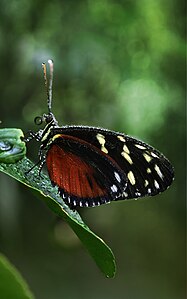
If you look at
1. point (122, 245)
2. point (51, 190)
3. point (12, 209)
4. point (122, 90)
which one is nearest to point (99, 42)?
point (122, 90)

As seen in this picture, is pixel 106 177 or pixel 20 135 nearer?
pixel 20 135

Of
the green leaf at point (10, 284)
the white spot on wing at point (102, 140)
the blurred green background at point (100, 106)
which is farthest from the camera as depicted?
the blurred green background at point (100, 106)

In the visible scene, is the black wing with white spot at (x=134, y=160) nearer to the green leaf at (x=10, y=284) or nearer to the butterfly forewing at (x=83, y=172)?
the butterfly forewing at (x=83, y=172)

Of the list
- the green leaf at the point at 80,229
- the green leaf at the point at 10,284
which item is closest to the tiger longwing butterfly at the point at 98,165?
the green leaf at the point at 80,229

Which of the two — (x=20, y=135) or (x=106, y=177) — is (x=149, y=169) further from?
(x=20, y=135)

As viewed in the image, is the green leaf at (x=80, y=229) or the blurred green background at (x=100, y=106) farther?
the blurred green background at (x=100, y=106)

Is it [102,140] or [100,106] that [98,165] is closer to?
[102,140]
